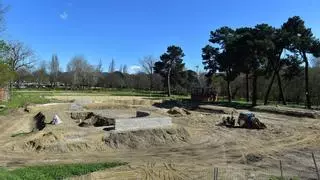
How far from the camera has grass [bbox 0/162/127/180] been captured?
18719 millimetres

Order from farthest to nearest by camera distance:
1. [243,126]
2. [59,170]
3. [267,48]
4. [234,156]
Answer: [267,48]
[243,126]
[234,156]
[59,170]

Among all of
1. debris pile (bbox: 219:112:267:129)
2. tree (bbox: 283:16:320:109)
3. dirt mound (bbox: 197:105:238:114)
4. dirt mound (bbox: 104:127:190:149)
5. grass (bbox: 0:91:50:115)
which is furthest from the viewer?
tree (bbox: 283:16:320:109)

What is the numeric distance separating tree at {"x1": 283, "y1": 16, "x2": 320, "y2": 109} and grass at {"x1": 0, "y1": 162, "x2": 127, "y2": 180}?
4336 centimetres

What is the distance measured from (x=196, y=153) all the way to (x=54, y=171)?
9.18 m

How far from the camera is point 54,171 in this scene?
19.9 meters

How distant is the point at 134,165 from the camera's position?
21.3 m

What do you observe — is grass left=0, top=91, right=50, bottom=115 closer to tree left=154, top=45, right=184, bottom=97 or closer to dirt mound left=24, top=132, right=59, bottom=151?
dirt mound left=24, top=132, right=59, bottom=151

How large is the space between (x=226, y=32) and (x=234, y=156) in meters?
55.4

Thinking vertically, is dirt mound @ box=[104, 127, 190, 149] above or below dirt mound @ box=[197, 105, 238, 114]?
below

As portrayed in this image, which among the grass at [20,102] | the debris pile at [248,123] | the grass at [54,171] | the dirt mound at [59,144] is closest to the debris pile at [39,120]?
the grass at [20,102]

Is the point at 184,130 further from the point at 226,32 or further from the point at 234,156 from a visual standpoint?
the point at 226,32

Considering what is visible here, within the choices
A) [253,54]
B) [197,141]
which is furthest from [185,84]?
[197,141]

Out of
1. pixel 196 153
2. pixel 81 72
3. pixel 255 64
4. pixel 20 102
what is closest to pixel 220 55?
pixel 255 64

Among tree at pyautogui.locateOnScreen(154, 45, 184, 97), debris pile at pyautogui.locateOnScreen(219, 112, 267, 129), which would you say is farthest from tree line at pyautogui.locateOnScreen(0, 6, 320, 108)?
debris pile at pyautogui.locateOnScreen(219, 112, 267, 129)
